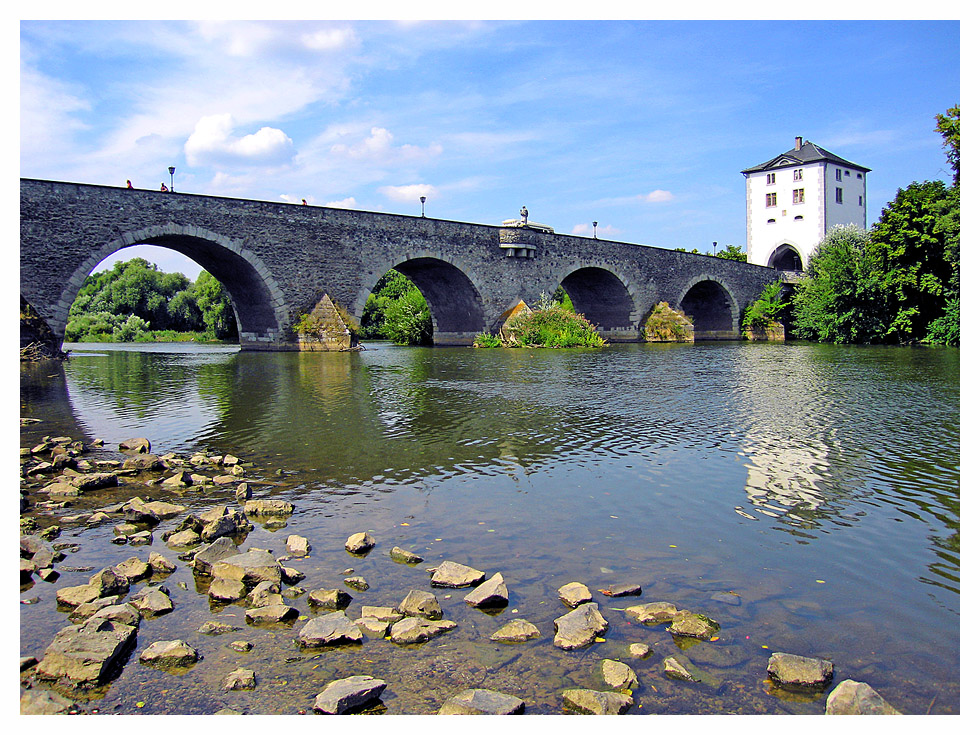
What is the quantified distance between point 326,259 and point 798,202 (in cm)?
4253

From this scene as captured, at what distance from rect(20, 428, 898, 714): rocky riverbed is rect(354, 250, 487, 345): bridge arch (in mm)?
23020

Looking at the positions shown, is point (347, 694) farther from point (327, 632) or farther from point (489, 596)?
point (489, 596)

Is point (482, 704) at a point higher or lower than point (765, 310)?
lower

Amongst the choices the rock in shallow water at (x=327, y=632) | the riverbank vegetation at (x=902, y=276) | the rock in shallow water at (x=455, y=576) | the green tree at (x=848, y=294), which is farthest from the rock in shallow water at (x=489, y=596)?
the green tree at (x=848, y=294)

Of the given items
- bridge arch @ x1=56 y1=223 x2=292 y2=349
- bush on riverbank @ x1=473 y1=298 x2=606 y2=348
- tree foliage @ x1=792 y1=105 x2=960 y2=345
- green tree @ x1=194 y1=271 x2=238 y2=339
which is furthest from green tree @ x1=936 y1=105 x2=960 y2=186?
green tree @ x1=194 y1=271 x2=238 y2=339

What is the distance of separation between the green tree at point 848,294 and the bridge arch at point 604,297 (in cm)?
990

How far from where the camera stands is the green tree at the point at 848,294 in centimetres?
3256

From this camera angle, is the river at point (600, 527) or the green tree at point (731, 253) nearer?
the river at point (600, 527)

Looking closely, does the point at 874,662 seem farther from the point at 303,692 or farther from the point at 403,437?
the point at 403,437

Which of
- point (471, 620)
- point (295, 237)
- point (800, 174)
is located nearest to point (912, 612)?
point (471, 620)

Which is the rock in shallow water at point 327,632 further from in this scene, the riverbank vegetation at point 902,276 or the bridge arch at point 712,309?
the bridge arch at point 712,309

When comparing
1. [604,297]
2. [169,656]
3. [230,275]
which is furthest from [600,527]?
[604,297]

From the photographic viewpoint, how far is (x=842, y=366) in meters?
17.7

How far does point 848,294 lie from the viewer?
3384 cm
